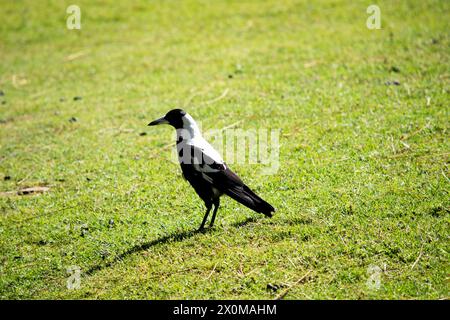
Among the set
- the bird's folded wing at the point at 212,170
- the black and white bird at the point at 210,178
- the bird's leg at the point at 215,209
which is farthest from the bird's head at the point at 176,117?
the bird's leg at the point at 215,209

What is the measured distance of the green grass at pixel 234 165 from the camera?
5.47 meters

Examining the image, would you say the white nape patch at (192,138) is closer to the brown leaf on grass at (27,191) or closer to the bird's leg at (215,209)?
the bird's leg at (215,209)

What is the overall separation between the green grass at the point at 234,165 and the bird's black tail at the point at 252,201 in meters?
0.33

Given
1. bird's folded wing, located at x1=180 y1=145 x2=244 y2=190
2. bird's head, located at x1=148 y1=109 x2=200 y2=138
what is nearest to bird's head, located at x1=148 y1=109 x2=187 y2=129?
bird's head, located at x1=148 y1=109 x2=200 y2=138

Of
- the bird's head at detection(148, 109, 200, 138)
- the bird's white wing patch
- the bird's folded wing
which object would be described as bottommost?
the bird's folded wing

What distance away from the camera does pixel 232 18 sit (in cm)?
1450

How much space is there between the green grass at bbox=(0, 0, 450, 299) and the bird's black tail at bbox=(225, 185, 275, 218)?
12.9 inches

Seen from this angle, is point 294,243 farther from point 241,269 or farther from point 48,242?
point 48,242

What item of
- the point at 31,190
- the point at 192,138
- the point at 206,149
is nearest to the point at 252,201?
the point at 206,149

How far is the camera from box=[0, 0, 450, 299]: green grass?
215 inches

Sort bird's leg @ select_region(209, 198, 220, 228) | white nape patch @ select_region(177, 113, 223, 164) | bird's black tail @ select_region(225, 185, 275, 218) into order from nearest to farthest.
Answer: bird's black tail @ select_region(225, 185, 275, 218)
bird's leg @ select_region(209, 198, 220, 228)
white nape patch @ select_region(177, 113, 223, 164)

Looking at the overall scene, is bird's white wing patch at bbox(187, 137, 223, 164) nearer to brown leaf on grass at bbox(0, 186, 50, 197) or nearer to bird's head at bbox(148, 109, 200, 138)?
bird's head at bbox(148, 109, 200, 138)

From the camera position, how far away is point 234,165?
770cm

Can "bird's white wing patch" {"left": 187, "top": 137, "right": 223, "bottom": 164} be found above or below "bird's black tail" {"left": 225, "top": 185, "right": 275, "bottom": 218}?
above
